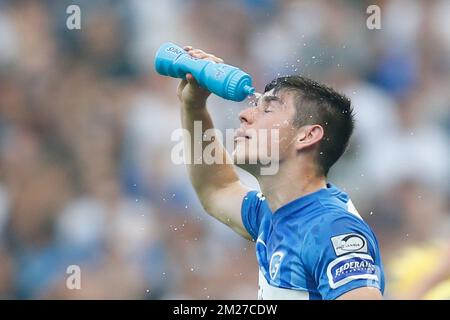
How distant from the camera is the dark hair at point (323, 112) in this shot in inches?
136

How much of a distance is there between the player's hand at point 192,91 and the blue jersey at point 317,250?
2.03 feet

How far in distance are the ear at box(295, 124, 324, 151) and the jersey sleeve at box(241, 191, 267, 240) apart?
350mm

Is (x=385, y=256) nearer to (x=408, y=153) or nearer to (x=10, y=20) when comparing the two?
(x=408, y=153)

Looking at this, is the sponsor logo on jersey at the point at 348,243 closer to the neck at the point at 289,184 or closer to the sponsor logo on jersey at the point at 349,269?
the sponsor logo on jersey at the point at 349,269

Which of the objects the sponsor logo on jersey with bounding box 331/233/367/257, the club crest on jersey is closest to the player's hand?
the club crest on jersey

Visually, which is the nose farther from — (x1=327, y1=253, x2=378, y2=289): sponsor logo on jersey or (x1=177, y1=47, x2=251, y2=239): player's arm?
(x1=327, y1=253, x2=378, y2=289): sponsor logo on jersey

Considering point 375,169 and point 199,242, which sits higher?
point 375,169

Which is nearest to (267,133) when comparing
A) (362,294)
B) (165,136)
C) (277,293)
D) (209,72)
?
(209,72)

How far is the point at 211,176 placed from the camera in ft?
12.8

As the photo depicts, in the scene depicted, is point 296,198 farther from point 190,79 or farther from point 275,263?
point 190,79

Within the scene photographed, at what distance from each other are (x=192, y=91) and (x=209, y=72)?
0.31 m

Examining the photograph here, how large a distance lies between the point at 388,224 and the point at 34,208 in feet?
7.69
